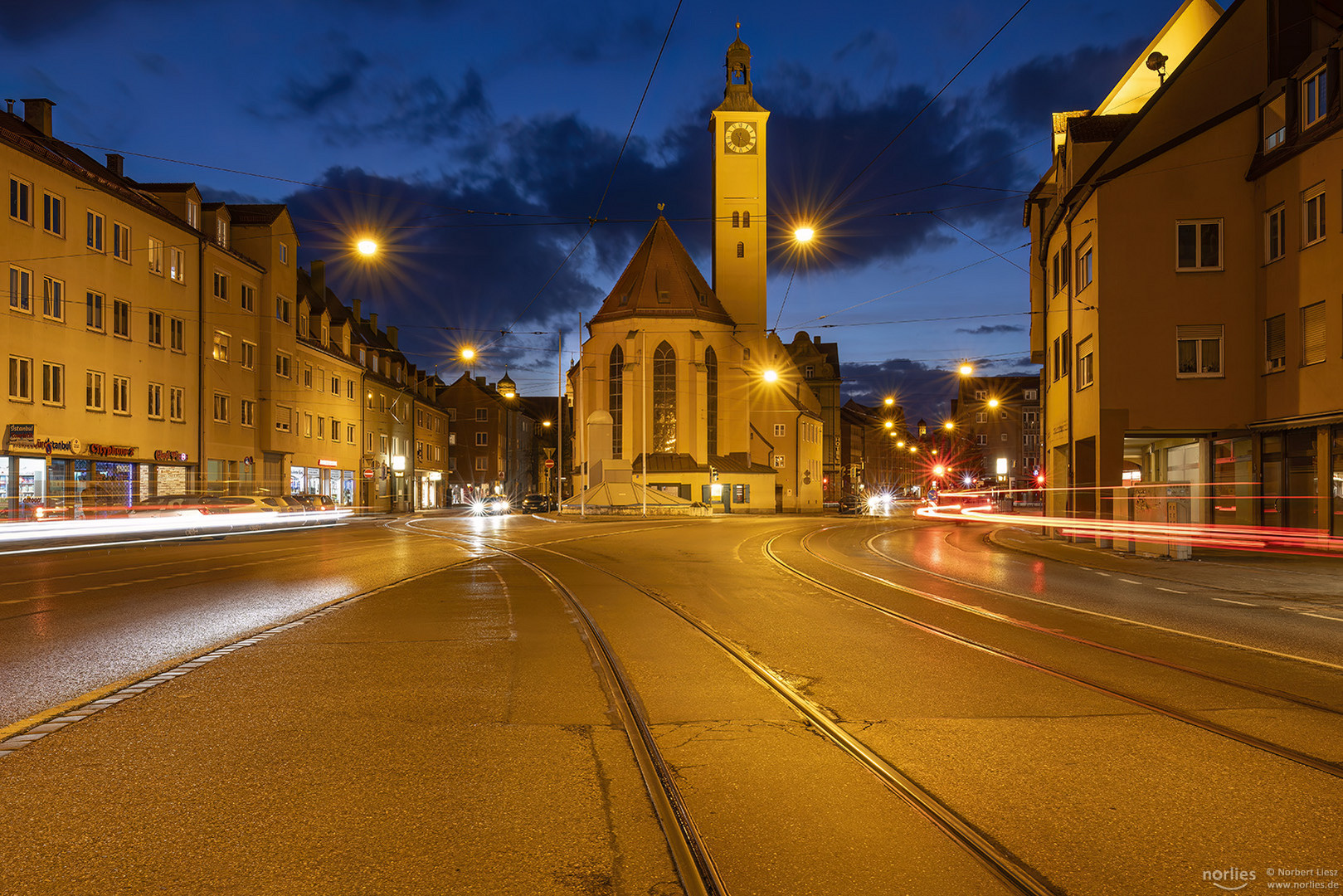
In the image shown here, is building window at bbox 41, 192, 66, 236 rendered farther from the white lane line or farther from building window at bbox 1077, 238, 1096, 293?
the white lane line

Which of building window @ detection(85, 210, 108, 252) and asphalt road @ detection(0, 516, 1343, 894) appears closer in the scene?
asphalt road @ detection(0, 516, 1343, 894)

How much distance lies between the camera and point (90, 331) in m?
32.9

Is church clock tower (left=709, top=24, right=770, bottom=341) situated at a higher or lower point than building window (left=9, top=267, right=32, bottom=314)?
higher

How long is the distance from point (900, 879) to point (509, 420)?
98344 millimetres

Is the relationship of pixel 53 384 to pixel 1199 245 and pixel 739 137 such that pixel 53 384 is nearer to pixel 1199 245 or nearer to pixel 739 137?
pixel 1199 245

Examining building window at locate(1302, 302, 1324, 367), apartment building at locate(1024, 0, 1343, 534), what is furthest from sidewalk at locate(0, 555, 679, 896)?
apartment building at locate(1024, 0, 1343, 534)

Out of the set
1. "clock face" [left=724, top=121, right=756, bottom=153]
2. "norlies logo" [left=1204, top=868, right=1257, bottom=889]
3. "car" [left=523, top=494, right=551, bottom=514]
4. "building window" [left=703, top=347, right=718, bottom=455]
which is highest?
"clock face" [left=724, top=121, right=756, bottom=153]

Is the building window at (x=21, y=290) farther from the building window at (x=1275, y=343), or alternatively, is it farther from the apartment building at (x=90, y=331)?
the building window at (x=1275, y=343)

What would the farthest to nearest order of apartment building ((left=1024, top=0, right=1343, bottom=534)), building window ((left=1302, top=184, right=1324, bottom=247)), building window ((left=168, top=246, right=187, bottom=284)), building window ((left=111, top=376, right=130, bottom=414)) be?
building window ((left=168, top=246, right=187, bottom=284)) → building window ((left=111, top=376, right=130, bottom=414)) → apartment building ((left=1024, top=0, right=1343, bottom=534)) → building window ((left=1302, top=184, right=1324, bottom=247))

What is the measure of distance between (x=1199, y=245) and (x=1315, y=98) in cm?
408

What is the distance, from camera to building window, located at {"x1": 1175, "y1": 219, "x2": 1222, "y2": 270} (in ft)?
80.7

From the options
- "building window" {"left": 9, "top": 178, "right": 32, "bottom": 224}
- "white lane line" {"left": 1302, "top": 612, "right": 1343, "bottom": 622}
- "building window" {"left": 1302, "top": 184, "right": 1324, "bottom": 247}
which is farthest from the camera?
"building window" {"left": 9, "top": 178, "right": 32, "bottom": 224}

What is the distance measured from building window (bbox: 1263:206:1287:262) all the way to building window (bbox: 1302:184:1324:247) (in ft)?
2.70

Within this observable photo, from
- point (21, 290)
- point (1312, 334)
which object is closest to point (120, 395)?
point (21, 290)
